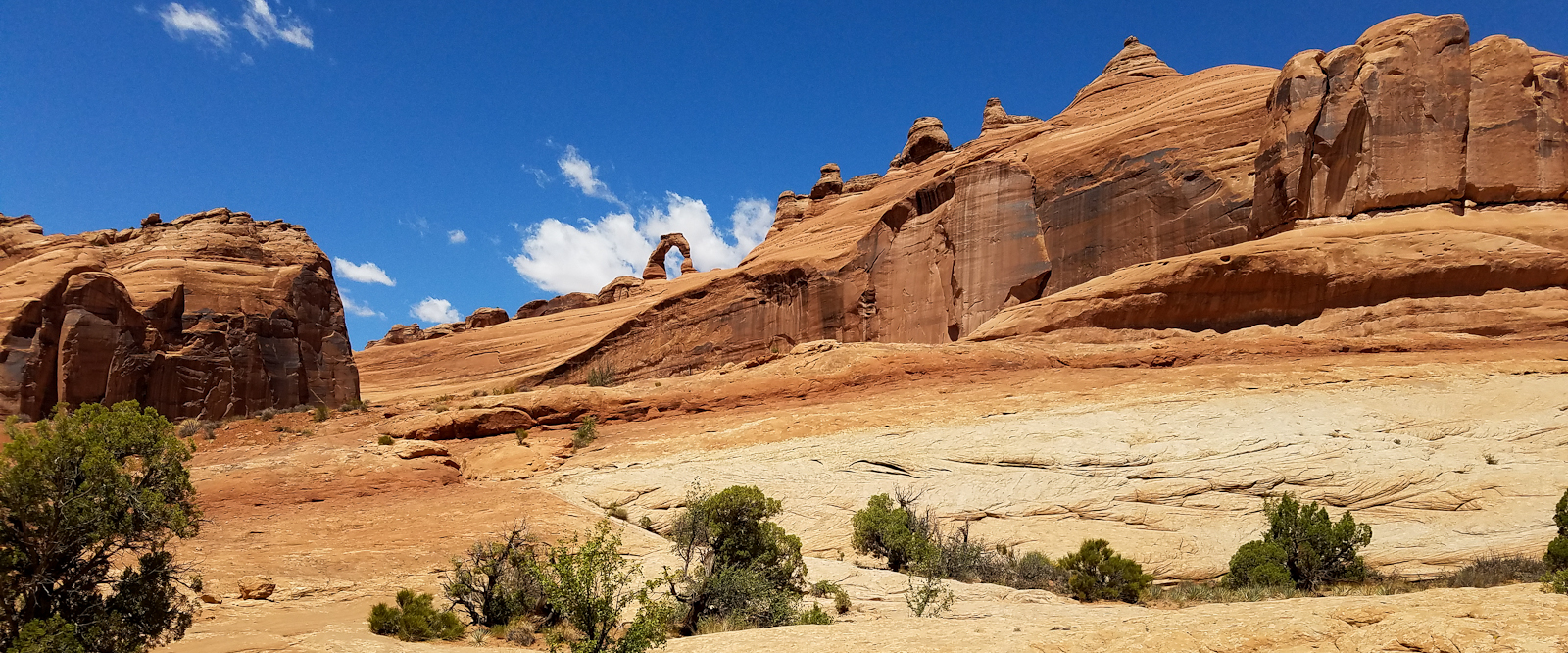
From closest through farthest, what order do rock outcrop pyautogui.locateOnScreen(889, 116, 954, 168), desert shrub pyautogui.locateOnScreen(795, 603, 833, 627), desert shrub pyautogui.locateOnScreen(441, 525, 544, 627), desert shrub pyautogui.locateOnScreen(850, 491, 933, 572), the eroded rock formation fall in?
desert shrub pyautogui.locateOnScreen(795, 603, 833, 627) < desert shrub pyautogui.locateOnScreen(441, 525, 544, 627) < desert shrub pyautogui.locateOnScreen(850, 491, 933, 572) < rock outcrop pyautogui.locateOnScreen(889, 116, 954, 168) < the eroded rock formation

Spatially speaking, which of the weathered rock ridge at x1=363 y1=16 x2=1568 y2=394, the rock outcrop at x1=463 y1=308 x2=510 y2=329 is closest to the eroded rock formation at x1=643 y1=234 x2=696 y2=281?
the rock outcrop at x1=463 y1=308 x2=510 y2=329

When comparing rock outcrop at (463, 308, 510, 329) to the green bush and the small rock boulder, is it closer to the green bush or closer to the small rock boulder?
the small rock boulder

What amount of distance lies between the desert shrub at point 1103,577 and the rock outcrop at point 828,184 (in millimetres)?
47867

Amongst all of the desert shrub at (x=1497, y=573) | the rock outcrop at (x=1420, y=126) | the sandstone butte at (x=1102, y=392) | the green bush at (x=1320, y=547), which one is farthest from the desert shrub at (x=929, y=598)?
the rock outcrop at (x=1420, y=126)

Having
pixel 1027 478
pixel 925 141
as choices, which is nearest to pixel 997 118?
pixel 925 141

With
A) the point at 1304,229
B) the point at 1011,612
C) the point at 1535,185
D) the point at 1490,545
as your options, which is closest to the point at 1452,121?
the point at 1535,185

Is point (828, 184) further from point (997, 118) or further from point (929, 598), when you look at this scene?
point (929, 598)

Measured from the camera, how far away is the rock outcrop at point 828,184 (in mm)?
59625

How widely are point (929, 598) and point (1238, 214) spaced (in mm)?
18108

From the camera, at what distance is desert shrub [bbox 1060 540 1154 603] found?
40.5 feet

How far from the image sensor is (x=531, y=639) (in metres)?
12.0

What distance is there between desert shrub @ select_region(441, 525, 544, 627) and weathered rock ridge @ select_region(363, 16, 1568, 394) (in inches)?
641

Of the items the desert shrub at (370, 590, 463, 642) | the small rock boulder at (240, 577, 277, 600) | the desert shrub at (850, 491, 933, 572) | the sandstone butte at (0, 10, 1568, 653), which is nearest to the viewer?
the desert shrub at (370, 590, 463, 642)

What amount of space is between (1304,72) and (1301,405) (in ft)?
36.3
